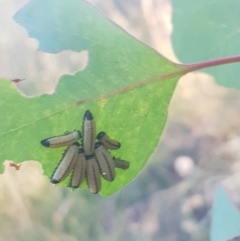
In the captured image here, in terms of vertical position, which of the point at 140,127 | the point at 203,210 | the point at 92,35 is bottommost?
the point at 203,210

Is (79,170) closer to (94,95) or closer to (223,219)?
(94,95)

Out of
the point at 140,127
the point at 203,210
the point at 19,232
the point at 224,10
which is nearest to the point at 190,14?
the point at 224,10

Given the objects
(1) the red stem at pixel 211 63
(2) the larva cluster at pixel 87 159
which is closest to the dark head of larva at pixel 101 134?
(2) the larva cluster at pixel 87 159

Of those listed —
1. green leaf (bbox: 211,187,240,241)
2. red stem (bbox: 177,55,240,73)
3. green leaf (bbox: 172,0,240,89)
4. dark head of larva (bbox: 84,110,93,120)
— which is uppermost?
green leaf (bbox: 172,0,240,89)

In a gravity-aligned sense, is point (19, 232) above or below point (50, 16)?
below

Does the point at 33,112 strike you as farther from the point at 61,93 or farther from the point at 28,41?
the point at 28,41

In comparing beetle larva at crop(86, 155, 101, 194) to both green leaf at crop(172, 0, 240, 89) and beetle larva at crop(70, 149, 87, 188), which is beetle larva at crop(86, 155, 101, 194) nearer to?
beetle larva at crop(70, 149, 87, 188)

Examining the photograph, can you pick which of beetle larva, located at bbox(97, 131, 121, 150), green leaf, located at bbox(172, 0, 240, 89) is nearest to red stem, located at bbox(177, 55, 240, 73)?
green leaf, located at bbox(172, 0, 240, 89)
